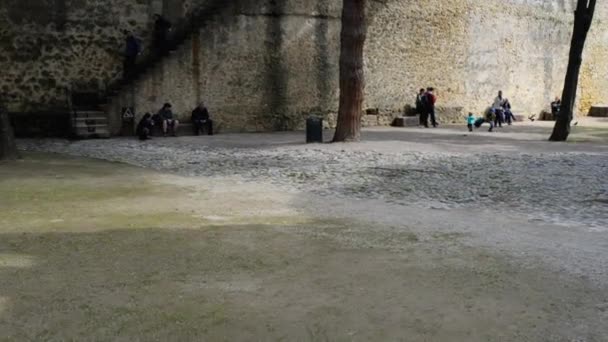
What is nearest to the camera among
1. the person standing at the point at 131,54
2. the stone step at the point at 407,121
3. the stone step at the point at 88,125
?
the stone step at the point at 88,125

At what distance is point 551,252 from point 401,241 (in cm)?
140

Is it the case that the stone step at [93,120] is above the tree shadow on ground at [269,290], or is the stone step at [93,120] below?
above

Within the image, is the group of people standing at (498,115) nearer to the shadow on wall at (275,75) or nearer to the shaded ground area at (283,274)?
the shadow on wall at (275,75)

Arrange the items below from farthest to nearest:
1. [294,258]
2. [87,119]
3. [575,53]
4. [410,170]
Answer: [87,119] → [575,53] → [410,170] → [294,258]

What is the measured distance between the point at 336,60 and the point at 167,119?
622 centimetres

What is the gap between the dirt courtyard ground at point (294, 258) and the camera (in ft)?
13.6

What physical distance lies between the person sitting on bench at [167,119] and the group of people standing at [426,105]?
882 centimetres

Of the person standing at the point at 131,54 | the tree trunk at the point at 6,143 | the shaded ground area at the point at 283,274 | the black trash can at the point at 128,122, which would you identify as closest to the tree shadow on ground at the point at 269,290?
the shaded ground area at the point at 283,274

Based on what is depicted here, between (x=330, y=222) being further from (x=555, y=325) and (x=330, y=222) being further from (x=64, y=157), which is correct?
(x=64, y=157)

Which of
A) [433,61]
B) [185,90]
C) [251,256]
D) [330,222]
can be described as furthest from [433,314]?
[433,61]

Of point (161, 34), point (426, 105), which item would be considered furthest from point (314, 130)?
point (426, 105)

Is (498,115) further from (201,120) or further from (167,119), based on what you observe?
(167,119)

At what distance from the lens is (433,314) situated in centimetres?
430

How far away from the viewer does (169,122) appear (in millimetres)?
17797
